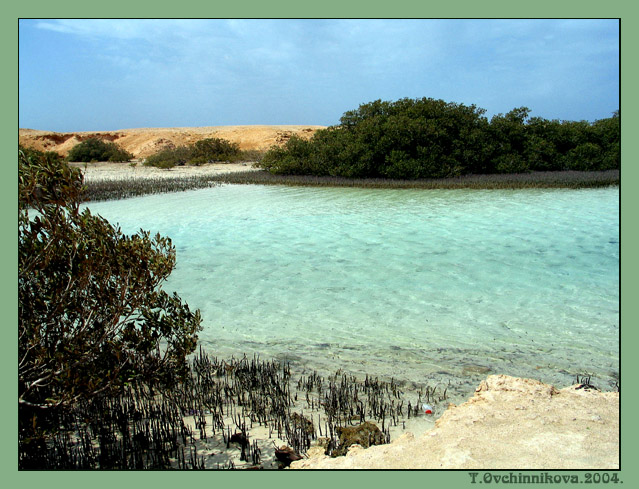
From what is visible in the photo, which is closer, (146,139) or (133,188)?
(133,188)

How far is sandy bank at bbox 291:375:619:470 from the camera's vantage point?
105 inches

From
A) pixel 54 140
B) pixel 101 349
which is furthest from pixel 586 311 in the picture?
pixel 54 140

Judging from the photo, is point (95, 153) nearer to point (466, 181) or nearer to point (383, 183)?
point (383, 183)

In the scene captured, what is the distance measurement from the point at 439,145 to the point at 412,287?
1830cm

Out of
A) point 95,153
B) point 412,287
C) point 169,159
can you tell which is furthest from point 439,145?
point 95,153

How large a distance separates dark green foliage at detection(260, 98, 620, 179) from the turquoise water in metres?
9.72

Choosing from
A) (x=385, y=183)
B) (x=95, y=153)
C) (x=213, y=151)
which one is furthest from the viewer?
(x=95, y=153)

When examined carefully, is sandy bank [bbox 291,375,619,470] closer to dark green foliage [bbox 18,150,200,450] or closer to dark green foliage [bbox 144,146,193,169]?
dark green foliage [bbox 18,150,200,450]

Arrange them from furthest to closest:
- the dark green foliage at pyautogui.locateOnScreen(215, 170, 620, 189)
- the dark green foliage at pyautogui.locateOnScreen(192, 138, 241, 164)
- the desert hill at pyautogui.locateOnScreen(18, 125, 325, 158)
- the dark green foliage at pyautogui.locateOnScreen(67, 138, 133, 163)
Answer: the desert hill at pyautogui.locateOnScreen(18, 125, 325, 158) → the dark green foliage at pyautogui.locateOnScreen(67, 138, 133, 163) → the dark green foliage at pyautogui.locateOnScreen(192, 138, 241, 164) → the dark green foliage at pyautogui.locateOnScreen(215, 170, 620, 189)

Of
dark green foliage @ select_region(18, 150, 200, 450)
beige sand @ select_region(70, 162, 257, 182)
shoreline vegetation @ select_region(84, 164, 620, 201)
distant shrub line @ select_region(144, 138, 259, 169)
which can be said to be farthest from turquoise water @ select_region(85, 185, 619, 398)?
distant shrub line @ select_region(144, 138, 259, 169)

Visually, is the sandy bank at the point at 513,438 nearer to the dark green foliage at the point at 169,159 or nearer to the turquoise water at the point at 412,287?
the turquoise water at the point at 412,287

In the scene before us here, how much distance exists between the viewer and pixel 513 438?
2955 millimetres

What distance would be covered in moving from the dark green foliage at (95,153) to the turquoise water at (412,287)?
3054 centimetres

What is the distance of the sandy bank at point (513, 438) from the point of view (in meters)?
2.66
